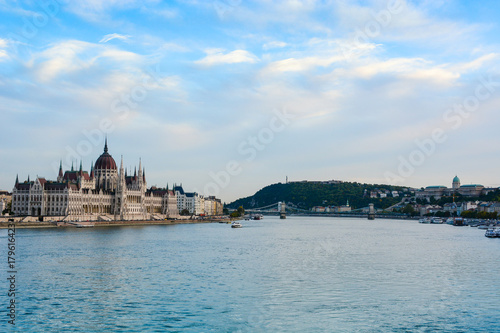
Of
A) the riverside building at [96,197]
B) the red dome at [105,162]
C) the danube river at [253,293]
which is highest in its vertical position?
the red dome at [105,162]

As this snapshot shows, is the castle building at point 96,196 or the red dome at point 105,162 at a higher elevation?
the red dome at point 105,162

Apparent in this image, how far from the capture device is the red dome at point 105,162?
416ft

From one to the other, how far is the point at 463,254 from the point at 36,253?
1205 inches

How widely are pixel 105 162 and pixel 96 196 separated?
13491mm

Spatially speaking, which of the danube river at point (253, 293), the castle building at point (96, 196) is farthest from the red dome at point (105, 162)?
the danube river at point (253, 293)

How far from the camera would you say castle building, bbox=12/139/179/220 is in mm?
103062

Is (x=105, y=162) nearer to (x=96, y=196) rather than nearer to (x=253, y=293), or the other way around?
(x=96, y=196)

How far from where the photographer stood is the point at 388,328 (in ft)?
57.4

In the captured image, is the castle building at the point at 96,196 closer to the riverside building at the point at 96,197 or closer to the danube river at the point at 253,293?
the riverside building at the point at 96,197

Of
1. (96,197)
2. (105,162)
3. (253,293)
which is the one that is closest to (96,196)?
(96,197)

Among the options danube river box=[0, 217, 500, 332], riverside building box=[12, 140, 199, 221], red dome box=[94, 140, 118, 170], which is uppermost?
red dome box=[94, 140, 118, 170]

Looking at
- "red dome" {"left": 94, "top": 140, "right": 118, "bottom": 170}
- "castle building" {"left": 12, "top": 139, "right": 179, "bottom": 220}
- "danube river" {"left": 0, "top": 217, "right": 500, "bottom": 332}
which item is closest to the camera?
"danube river" {"left": 0, "top": 217, "right": 500, "bottom": 332}

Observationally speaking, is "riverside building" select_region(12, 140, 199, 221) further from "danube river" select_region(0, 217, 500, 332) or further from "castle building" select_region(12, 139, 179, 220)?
"danube river" select_region(0, 217, 500, 332)

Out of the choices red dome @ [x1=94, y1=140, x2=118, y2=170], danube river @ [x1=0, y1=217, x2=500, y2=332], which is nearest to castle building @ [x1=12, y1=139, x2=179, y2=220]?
red dome @ [x1=94, y1=140, x2=118, y2=170]
